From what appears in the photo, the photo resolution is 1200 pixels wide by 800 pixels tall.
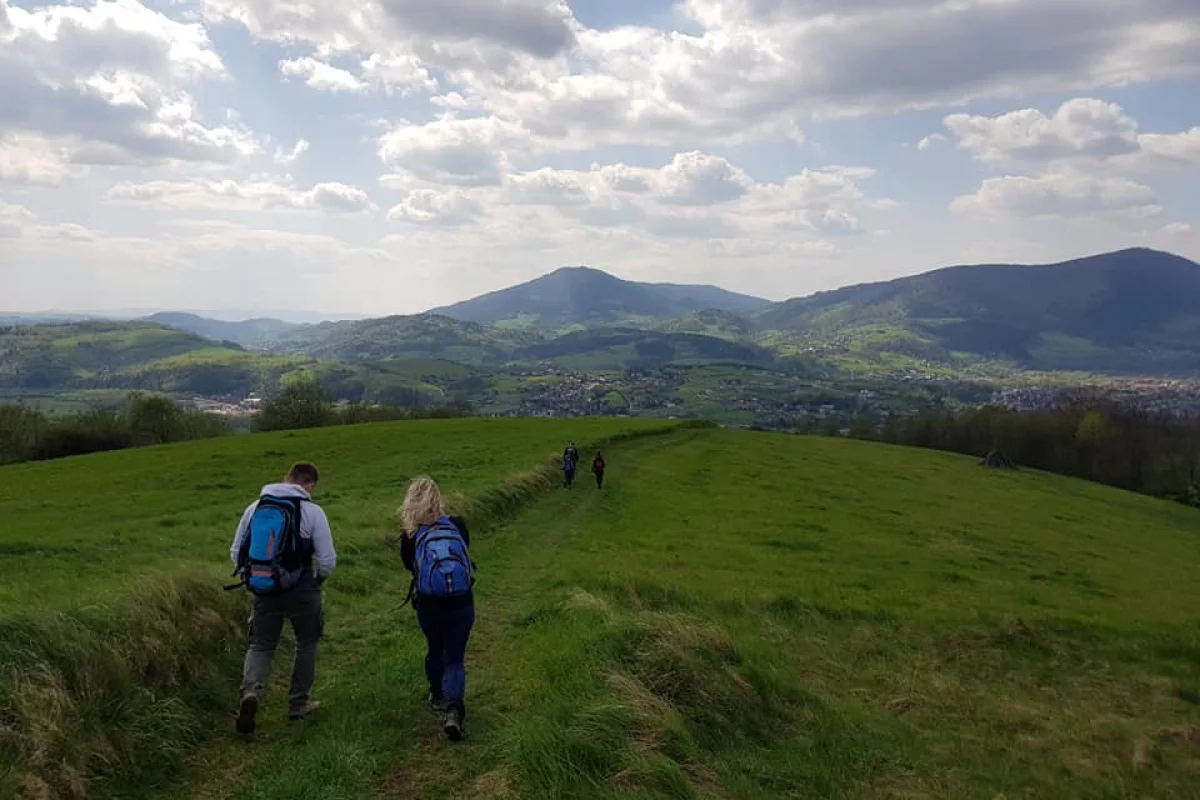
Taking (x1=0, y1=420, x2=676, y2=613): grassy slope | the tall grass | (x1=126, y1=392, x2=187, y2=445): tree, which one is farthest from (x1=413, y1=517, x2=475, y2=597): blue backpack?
(x1=126, y1=392, x2=187, y2=445): tree

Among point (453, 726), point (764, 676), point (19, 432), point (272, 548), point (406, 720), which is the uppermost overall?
point (272, 548)

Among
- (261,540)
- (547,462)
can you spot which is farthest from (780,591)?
(547,462)

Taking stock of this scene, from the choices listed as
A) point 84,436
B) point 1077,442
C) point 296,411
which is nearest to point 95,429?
point 84,436

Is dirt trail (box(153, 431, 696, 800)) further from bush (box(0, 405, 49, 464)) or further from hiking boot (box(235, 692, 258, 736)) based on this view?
bush (box(0, 405, 49, 464))

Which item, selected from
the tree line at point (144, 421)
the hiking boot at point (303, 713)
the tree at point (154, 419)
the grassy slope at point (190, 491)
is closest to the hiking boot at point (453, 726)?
the hiking boot at point (303, 713)

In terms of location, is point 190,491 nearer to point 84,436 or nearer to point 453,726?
point 453,726

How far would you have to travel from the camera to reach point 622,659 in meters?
10.4

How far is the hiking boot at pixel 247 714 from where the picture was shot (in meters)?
8.80

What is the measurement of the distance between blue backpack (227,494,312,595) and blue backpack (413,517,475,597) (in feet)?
4.74

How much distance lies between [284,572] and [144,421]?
82734 millimetres

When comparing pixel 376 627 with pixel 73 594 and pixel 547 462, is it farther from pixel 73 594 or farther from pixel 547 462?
pixel 547 462

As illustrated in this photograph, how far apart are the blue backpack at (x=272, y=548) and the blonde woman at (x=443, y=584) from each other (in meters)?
1.27

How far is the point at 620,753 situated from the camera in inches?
299

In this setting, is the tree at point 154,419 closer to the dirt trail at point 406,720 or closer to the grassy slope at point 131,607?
the grassy slope at point 131,607
